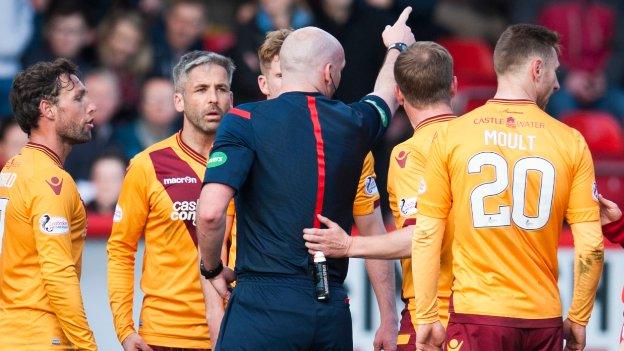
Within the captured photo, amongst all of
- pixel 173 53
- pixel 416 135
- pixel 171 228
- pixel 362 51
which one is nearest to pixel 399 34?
pixel 416 135

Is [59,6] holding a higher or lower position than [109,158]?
higher

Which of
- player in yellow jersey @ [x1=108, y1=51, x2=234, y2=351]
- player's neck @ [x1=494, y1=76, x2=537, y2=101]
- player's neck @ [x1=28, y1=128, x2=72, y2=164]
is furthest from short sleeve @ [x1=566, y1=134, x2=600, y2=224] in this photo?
player's neck @ [x1=28, y1=128, x2=72, y2=164]

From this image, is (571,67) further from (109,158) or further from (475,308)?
(475,308)

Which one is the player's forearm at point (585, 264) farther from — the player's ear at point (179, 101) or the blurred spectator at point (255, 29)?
the blurred spectator at point (255, 29)

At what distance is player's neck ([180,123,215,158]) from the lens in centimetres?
757

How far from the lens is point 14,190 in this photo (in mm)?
6930

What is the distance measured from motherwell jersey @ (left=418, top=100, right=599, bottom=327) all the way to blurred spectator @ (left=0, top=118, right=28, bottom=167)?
548 centimetres

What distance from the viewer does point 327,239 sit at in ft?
20.1

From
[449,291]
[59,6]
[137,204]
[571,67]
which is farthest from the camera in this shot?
[571,67]

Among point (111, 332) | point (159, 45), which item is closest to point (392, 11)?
point (159, 45)

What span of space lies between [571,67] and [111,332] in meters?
6.52

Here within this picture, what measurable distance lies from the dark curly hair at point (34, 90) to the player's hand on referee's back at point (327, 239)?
1.81 m

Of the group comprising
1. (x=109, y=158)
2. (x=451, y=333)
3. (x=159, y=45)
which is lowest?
(x=451, y=333)

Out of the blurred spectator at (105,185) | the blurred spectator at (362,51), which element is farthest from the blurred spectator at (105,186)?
the blurred spectator at (362,51)
